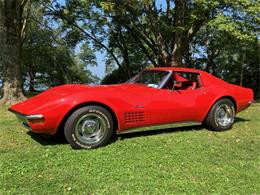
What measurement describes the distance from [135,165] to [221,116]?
3038 mm

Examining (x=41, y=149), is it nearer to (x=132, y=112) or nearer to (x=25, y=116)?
(x=25, y=116)

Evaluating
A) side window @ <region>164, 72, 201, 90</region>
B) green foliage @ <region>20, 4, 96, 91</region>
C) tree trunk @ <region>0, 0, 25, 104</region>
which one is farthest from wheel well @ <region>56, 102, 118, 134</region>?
green foliage @ <region>20, 4, 96, 91</region>

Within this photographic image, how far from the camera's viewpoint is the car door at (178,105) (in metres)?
6.31

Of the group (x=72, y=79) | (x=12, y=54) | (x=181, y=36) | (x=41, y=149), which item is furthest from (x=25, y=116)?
(x=72, y=79)

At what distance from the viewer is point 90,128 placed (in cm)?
564

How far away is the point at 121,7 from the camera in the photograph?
14875 millimetres

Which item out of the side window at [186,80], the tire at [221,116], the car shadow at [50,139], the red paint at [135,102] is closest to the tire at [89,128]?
the red paint at [135,102]

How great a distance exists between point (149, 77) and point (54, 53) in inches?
776

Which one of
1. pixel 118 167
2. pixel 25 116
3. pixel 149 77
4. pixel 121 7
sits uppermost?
pixel 121 7

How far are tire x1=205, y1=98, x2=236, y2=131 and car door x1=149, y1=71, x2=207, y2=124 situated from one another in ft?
0.77

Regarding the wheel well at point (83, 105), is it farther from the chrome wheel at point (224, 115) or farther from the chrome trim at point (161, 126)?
the chrome wheel at point (224, 115)

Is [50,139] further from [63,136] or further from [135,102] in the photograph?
[135,102]

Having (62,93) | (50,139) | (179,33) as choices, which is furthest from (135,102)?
(179,33)

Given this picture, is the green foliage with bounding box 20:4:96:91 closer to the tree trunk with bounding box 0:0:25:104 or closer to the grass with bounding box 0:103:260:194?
the tree trunk with bounding box 0:0:25:104
